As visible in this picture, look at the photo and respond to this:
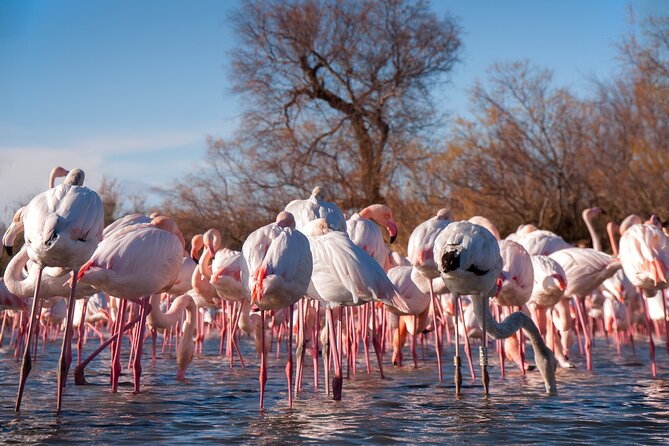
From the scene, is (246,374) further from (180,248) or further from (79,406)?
(79,406)

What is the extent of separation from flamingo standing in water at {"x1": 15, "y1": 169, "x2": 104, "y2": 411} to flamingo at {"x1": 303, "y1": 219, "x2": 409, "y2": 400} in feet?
4.46

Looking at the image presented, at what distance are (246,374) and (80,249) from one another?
299 centimetres

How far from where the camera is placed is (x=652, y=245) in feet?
23.4

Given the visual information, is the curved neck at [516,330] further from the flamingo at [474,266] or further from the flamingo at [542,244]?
the flamingo at [542,244]

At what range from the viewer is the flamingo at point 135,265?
18.4 ft

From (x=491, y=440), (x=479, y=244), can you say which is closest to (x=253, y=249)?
(x=479, y=244)

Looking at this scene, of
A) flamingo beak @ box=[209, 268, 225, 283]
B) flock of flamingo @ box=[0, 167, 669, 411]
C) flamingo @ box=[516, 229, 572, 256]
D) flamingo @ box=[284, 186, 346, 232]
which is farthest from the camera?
flamingo @ box=[516, 229, 572, 256]

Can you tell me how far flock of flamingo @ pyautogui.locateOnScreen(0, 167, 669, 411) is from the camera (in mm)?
4945

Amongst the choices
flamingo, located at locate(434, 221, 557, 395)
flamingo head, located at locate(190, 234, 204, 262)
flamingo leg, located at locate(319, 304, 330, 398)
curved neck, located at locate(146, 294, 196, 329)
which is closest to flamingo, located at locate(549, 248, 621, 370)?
flamingo, located at locate(434, 221, 557, 395)

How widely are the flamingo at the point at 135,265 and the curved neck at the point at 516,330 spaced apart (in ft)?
6.89

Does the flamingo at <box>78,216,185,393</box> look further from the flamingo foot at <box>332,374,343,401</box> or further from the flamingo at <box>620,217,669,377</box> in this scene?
the flamingo at <box>620,217,669,377</box>

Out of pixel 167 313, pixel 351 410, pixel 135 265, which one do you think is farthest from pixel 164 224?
pixel 351 410

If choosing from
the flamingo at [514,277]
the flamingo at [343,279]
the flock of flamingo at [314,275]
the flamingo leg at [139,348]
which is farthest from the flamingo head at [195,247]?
the flamingo at [343,279]

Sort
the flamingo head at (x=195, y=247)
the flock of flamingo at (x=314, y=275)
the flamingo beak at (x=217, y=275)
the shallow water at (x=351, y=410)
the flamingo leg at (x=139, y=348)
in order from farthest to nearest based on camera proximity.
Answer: the flamingo head at (x=195, y=247) → the flamingo beak at (x=217, y=275) → the flamingo leg at (x=139, y=348) → the flock of flamingo at (x=314, y=275) → the shallow water at (x=351, y=410)
